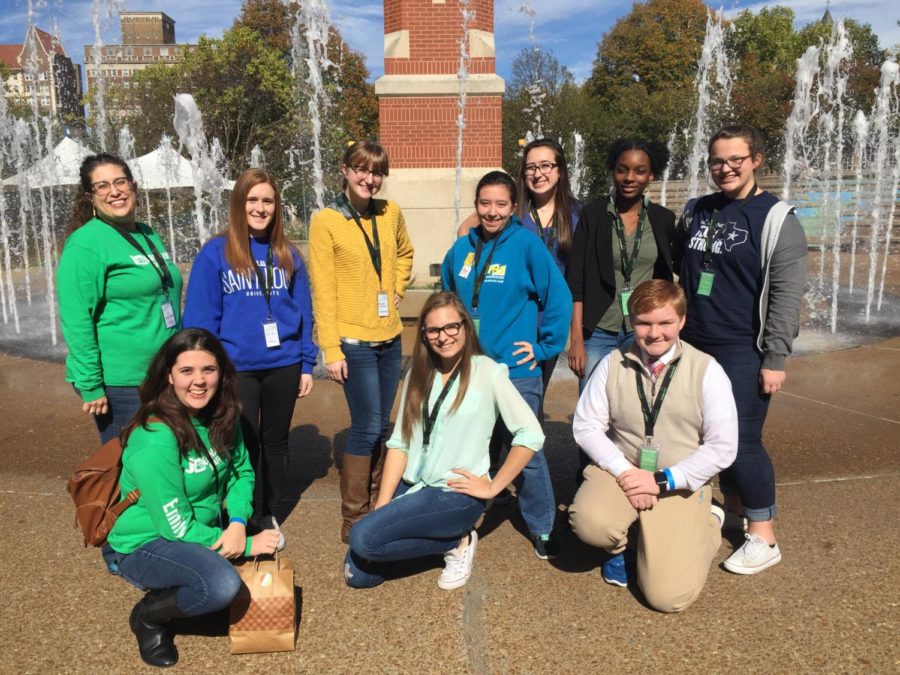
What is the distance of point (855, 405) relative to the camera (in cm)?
569

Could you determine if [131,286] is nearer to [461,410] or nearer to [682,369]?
[461,410]

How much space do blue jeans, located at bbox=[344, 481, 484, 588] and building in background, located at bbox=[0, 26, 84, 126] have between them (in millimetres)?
13025

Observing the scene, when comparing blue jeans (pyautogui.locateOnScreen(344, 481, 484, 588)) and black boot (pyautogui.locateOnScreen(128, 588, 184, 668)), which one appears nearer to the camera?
black boot (pyautogui.locateOnScreen(128, 588, 184, 668))

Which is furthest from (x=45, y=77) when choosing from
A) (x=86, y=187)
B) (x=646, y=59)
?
(x=86, y=187)

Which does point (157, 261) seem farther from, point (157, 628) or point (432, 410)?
point (157, 628)

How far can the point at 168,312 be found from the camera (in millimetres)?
3326

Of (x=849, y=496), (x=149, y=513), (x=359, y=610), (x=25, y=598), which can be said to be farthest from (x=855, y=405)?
(x=25, y=598)

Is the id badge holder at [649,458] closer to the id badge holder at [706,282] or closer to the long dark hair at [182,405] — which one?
the id badge holder at [706,282]

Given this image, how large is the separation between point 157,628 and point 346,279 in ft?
5.56

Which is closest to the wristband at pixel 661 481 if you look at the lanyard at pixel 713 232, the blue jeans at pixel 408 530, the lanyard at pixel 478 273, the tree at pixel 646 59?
the blue jeans at pixel 408 530

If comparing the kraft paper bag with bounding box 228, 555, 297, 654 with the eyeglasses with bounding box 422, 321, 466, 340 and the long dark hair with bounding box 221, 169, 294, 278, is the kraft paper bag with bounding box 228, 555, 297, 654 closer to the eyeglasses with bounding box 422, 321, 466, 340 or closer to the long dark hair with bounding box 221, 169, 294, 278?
the eyeglasses with bounding box 422, 321, 466, 340

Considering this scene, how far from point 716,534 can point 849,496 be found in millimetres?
1342

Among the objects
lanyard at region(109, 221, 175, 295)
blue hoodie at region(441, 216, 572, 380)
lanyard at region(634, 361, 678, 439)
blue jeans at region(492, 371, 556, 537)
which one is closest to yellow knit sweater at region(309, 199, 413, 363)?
blue hoodie at region(441, 216, 572, 380)

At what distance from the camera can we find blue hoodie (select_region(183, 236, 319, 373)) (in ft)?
11.1
